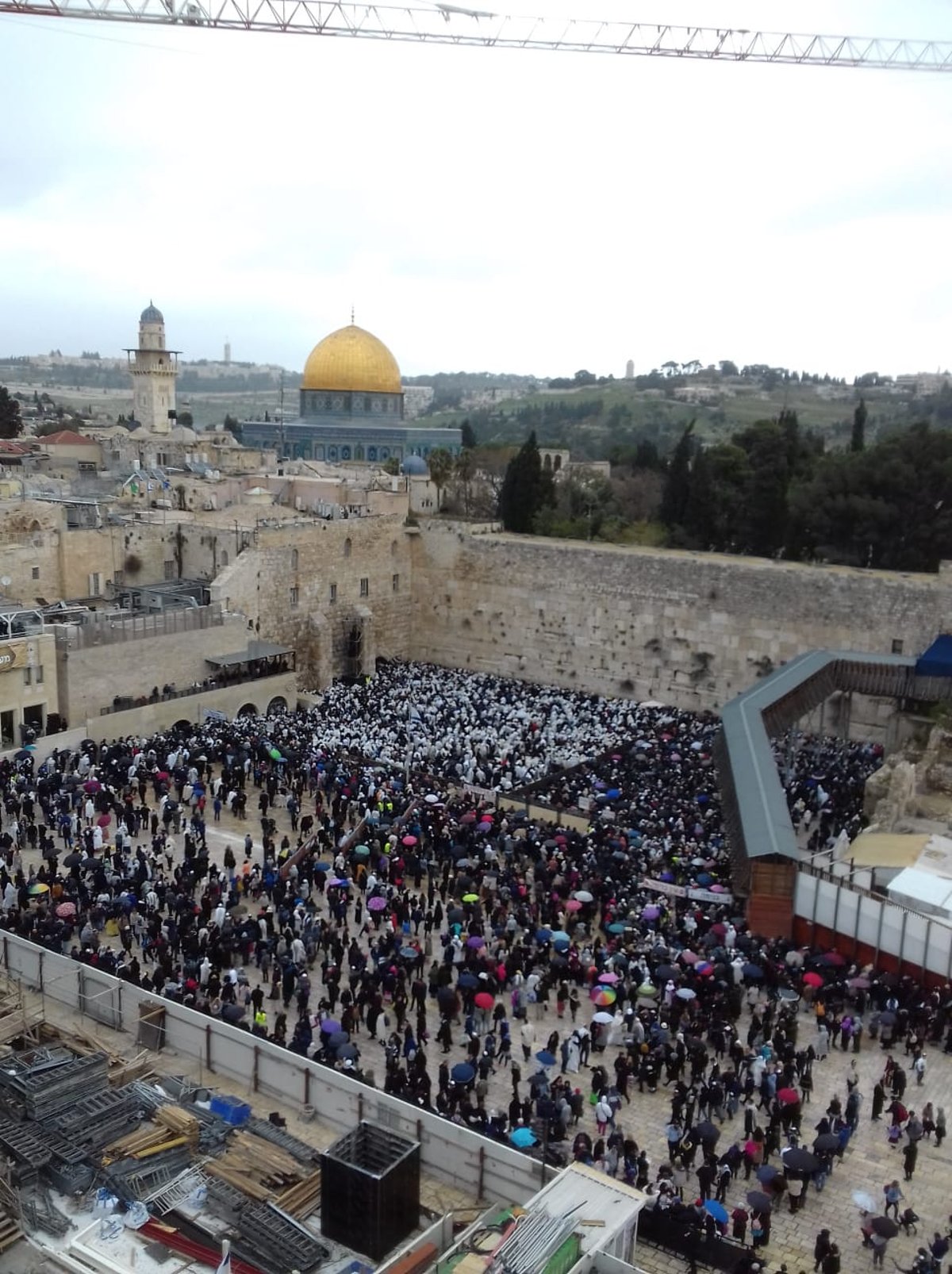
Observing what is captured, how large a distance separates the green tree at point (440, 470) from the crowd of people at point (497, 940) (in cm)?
2252

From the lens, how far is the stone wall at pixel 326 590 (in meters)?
26.2

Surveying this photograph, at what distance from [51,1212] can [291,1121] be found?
70.1 inches

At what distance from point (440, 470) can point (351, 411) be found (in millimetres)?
8908

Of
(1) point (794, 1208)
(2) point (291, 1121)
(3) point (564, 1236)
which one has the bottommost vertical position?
(1) point (794, 1208)

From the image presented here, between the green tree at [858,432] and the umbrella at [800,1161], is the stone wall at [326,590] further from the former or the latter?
the umbrella at [800,1161]

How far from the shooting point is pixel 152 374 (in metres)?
62.0

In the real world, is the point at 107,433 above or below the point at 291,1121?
above

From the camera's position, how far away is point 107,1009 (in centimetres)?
952

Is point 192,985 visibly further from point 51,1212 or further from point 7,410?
point 7,410

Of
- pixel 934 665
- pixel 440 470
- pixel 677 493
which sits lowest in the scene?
pixel 934 665


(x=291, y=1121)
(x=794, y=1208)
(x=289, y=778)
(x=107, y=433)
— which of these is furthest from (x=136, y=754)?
(x=107, y=433)

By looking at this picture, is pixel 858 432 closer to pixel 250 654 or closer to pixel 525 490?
pixel 525 490

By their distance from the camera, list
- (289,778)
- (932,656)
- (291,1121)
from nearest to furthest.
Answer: (291,1121) < (289,778) < (932,656)

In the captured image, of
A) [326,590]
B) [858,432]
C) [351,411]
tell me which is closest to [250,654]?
[326,590]
